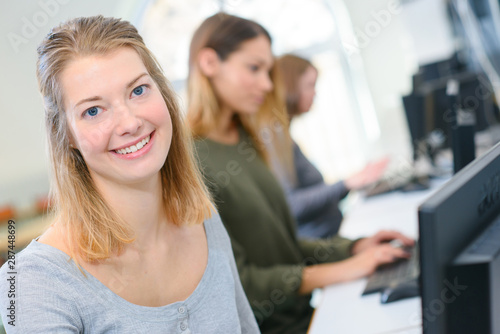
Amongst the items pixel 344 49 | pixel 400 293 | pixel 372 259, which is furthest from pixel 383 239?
Answer: pixel 344 49

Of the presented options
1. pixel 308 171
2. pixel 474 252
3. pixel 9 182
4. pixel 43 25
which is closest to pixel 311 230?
pixel 308 171

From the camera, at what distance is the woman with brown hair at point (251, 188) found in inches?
57.4

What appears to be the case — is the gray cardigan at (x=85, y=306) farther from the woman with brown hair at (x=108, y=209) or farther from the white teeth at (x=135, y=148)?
the white teeth at (x=135, y=148)

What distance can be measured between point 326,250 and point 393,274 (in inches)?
12.7

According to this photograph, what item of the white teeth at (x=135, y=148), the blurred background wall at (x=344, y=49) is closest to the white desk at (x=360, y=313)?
the white teeth at (x=135, y=148)

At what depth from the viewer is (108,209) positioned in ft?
3.18

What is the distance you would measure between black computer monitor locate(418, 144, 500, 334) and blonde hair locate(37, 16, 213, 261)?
565 millimetres

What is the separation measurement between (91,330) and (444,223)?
616 millimetres

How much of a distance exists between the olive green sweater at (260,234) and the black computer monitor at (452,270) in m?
0.84

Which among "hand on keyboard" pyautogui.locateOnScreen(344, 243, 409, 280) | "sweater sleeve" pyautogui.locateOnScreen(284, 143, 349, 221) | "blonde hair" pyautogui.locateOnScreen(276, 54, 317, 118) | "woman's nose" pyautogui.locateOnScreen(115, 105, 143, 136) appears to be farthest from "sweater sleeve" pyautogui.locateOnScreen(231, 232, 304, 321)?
"blonde hair" pyautogui.locateOnScreen(276, 54, 317, 118)

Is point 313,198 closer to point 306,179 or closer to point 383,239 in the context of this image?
point 306,179

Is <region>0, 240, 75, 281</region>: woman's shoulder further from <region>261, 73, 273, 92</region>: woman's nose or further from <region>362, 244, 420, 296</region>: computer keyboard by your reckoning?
<region>261, 73, 273, 92</region>: woman's nose

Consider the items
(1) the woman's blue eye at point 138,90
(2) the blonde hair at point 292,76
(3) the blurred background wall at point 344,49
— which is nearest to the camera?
(1) the woman's blue eye at point 138,90

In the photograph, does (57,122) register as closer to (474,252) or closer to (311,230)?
(474,252)
